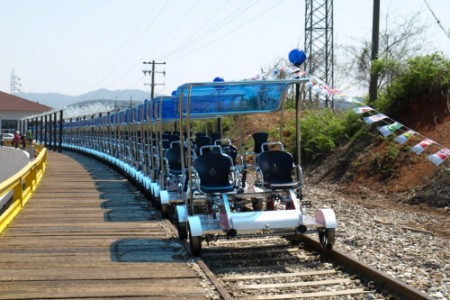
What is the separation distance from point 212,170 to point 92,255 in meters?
2.23

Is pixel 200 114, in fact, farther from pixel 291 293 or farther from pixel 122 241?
pixel 291 293

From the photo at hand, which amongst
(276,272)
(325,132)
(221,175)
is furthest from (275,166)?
(325,132)

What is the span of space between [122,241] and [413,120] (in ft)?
37.8

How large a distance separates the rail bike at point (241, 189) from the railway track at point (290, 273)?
1.04 ft

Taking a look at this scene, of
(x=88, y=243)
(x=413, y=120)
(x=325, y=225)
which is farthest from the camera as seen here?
(x=413, y=120)

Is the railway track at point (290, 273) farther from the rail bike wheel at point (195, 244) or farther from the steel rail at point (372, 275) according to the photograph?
the rail bike wheel at point (195, 244)

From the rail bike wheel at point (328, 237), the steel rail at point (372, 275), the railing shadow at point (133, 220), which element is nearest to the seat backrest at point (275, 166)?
the steel rail at point (372, 275)

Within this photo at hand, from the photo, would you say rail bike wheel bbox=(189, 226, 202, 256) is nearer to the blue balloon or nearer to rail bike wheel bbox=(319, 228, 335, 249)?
rail bike wheel bbox=(319, 228, 335, 249)

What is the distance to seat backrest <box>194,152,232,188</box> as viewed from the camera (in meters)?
9.52

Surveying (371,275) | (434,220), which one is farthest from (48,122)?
(371,275)

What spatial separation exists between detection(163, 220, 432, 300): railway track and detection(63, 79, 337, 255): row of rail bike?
1.07 ft

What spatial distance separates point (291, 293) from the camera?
267 inches

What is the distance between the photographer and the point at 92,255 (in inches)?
328

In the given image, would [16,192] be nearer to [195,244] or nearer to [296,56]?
[195,244]
